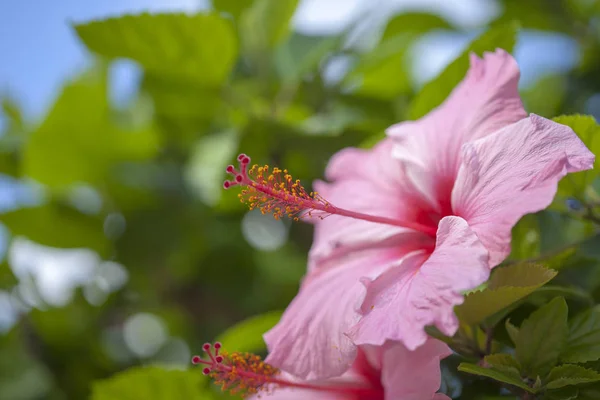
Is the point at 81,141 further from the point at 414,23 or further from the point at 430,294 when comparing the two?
the point at 430,294

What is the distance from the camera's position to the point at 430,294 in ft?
1.64

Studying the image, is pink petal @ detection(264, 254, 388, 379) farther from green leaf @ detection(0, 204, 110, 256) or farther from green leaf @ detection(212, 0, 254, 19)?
green leaf @ detection(0, 204, 110, 256)

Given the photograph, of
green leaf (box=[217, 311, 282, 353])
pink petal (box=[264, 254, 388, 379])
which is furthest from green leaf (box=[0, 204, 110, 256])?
pink petal (box=[264, 254, 388, 379])

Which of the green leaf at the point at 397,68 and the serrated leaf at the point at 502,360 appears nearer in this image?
the serrated leaf at the point at 502,360

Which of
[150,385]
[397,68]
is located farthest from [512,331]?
[397,68]

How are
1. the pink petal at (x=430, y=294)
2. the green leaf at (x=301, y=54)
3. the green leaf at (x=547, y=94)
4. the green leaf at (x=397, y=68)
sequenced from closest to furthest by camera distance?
the pink petal at (x=430, y=294), the green leaf at (x=301, y=54), the green leaf at (x=547, y=94), the green leaf at (x=397, y=68)

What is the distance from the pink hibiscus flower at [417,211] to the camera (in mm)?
498

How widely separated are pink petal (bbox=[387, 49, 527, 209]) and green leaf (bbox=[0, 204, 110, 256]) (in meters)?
1.10

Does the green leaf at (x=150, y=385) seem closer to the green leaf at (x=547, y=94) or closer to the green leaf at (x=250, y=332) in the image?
the green leaf at (x=250, y=332)

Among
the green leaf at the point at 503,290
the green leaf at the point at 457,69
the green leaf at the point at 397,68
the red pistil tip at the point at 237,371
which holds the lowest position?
the red pistil tip at the point at 237,371

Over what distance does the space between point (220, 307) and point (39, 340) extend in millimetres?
434

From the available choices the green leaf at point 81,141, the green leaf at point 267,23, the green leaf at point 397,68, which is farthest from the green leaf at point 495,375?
the green leaf at point 81,141

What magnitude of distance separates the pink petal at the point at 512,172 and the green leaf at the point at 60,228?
Answer: 3.99 feet

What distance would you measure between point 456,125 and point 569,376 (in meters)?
0.26
